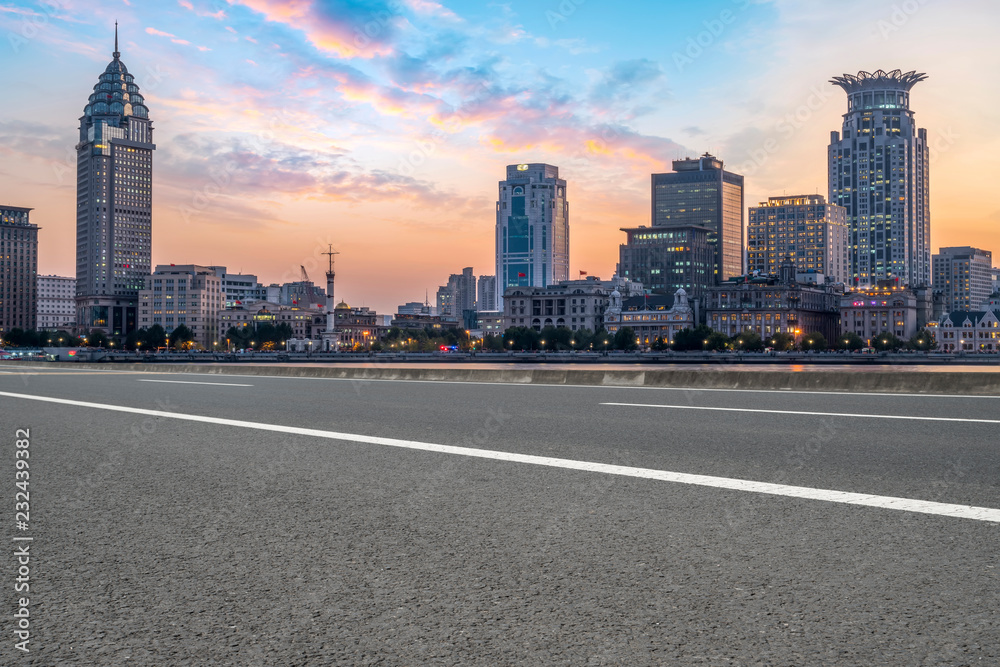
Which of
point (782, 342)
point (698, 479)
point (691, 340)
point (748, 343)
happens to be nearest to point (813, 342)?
point (782, 342)

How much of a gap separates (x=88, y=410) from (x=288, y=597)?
38.7 ft

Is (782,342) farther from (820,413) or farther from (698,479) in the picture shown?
(698,479)

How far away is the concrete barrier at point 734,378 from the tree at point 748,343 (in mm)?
166681

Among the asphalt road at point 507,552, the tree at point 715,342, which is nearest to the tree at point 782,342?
the tree at point 715,342

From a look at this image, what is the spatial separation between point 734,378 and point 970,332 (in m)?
195

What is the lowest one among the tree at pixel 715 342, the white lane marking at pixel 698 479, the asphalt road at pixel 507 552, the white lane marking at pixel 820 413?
the asphalt road at pixel 507 552

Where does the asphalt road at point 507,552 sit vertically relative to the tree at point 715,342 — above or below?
below

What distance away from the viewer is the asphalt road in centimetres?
321

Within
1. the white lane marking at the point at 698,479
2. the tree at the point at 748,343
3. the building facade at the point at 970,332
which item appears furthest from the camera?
the tree at the point at 748,343

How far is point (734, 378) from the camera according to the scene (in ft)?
68.2

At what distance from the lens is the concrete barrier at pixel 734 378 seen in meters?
18.0

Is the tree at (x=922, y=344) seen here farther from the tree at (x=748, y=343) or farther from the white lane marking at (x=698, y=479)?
the white lane marking at (x=698, y=479)

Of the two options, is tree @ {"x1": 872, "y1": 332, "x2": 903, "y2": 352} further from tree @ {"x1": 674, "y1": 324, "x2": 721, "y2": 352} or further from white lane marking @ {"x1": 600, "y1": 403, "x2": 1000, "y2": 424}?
white lane marking @ {"x1": 600, "y1": 403, "x2": 1000, "y2": 424}

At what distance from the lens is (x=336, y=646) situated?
318cm
